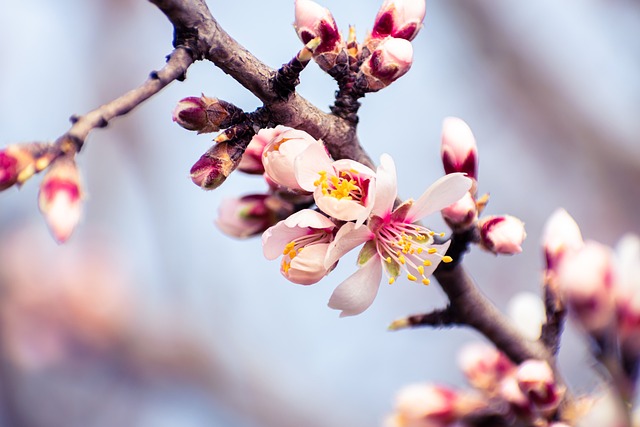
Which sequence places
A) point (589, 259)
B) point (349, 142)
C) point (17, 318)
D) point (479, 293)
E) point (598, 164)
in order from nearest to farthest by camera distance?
1. point (589, 259)
2. point (349, 142)
3. point (479, 293)
4. point (17, 318)
5. point (598, 164)

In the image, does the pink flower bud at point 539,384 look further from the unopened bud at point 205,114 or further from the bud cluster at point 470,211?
the unopened bud at point 205,114

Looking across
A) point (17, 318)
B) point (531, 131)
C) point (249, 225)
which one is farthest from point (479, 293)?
point (531, 131)

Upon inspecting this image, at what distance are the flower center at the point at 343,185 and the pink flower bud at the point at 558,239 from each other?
1.38ft

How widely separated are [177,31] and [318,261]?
1.32 ft

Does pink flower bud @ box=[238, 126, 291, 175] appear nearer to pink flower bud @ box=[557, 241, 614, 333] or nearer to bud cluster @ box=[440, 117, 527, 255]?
bud cluster @ box=[440, 117, 527, 255]

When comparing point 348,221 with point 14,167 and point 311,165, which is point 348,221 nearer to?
point 311,165

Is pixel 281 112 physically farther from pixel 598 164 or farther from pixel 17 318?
pixel 598 164

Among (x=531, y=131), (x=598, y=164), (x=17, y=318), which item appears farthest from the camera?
(x=531, y=131)

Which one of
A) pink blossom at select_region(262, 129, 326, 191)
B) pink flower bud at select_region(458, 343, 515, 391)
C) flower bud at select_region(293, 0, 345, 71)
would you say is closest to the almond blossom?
pink blossom at select_region(262, 129, 326, 191)

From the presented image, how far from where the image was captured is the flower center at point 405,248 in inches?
44.1

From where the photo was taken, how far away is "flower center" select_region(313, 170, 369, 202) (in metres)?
Answer: 1.04

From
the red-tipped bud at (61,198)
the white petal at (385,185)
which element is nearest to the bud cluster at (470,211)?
the white petal at (385,185)

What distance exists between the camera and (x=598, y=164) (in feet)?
14.4

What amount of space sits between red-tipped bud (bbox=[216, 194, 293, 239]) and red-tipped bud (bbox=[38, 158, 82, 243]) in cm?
49
